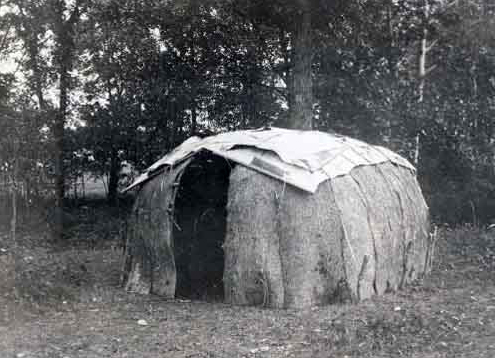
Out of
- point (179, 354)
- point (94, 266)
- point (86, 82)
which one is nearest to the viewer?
point (179, 354)

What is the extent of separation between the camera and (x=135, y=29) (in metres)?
16.1

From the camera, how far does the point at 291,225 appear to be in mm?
8023

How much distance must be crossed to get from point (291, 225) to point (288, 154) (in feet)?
3.44

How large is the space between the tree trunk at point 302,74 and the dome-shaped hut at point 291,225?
4.34m

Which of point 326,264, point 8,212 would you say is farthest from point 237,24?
point 326,264

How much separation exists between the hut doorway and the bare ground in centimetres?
132

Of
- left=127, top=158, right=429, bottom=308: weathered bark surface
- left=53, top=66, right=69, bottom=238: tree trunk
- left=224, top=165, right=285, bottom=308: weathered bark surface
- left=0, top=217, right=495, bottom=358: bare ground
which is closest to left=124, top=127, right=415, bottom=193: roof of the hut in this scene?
left=127, top=158, right=429, bottom=308: weathered bark surface

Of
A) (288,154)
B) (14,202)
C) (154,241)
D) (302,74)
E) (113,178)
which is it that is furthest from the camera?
(113,178)

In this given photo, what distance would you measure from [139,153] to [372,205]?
30.8ft

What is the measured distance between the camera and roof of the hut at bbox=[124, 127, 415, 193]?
8.25m

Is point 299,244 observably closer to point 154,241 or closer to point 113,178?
point 154,241

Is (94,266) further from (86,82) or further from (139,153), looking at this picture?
(86,82)

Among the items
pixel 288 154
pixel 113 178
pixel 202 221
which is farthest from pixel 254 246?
pixel 113 178

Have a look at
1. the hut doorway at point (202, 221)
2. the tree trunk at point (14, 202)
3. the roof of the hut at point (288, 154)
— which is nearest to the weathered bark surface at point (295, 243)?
the roof of the hut at point (288, 154)
